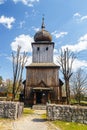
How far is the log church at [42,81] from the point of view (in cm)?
3597

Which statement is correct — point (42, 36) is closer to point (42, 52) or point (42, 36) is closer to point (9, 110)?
point (42, 52)

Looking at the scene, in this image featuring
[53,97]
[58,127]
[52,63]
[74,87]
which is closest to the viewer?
[58,127]

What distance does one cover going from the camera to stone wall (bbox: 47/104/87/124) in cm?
1746

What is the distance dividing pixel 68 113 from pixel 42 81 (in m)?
19.4

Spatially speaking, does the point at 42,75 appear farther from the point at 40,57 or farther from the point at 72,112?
the point at 72,112

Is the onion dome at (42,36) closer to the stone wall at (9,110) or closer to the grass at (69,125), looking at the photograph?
the stone wall at (9,110)

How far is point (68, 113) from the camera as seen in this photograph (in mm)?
17734

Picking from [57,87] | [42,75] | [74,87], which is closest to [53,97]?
[57,87]

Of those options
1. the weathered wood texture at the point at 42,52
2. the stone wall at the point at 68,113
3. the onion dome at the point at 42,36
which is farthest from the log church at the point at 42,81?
the stone wall at the point at 68,113

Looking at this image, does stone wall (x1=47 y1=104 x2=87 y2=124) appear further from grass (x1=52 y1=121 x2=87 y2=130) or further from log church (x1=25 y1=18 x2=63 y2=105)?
log church (x1=25 y1=18 x2=63 y2=105)

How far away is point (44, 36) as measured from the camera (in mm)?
42062

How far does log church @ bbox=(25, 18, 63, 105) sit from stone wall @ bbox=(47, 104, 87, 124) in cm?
1712

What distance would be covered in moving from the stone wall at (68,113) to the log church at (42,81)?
17119 mm

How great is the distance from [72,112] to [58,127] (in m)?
2.65
